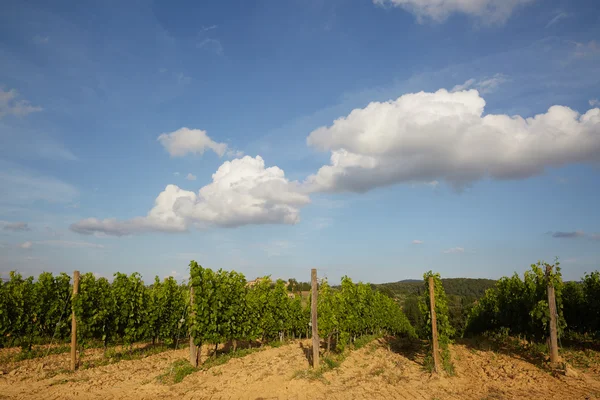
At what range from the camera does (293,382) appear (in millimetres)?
9781

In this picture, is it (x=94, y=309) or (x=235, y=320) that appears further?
(x=235, y=320)

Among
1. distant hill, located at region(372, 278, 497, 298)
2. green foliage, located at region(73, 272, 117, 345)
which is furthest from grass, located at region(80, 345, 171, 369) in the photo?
distant hill, located at region(372, 278, 497, 298)

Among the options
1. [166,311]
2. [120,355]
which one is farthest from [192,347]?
[166,311]

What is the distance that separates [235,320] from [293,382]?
5806mm

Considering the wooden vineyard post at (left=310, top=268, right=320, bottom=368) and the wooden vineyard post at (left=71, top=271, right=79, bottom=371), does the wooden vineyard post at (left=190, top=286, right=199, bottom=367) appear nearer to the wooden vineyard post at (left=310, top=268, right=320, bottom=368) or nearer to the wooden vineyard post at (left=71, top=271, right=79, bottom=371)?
the wooden vineyard post at (left=71, top=271, right=79, bottom=371)

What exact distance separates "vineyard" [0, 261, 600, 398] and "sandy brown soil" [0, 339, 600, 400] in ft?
1.02

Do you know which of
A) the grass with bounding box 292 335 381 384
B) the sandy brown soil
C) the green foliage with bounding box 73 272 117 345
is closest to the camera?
the sandy brown soil

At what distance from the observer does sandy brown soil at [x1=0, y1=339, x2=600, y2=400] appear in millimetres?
9023

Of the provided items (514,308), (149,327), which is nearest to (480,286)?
(514,308)

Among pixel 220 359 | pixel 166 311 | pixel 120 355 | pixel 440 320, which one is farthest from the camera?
pixel 166 311

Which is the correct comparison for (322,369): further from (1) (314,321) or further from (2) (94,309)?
(2) (94,309)

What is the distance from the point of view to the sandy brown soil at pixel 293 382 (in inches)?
355

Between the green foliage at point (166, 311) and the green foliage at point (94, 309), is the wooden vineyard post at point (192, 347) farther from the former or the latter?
the green foliage at point (94, 309)

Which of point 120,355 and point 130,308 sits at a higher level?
point 130,308
